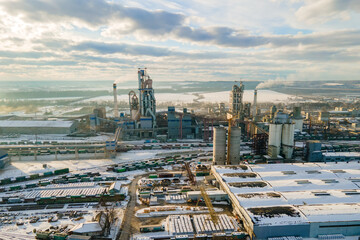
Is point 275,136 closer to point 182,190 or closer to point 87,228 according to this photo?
point 182,190

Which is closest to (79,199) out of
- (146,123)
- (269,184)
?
(269,184)

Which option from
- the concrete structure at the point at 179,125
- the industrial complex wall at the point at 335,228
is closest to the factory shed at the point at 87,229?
the industrial complex wall at the point at 335,228

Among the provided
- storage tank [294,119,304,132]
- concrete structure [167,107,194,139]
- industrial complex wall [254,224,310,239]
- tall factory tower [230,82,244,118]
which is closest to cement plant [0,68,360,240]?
industrial complex wall [254,224,310,239]

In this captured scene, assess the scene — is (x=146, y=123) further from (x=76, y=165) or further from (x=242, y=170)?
(x=242, y=170)

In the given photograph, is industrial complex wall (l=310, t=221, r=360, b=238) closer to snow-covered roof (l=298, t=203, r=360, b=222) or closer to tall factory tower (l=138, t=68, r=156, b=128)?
snow-covered roof (l=298, t=203, r=360, b=222)

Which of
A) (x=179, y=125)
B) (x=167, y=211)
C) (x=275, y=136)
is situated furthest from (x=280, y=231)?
(x=179, y=125)

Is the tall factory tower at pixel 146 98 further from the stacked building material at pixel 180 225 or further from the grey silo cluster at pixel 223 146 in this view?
the stacked building material at pixel 180 225

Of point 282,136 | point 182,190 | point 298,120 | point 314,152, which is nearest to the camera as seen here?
point 182,190
